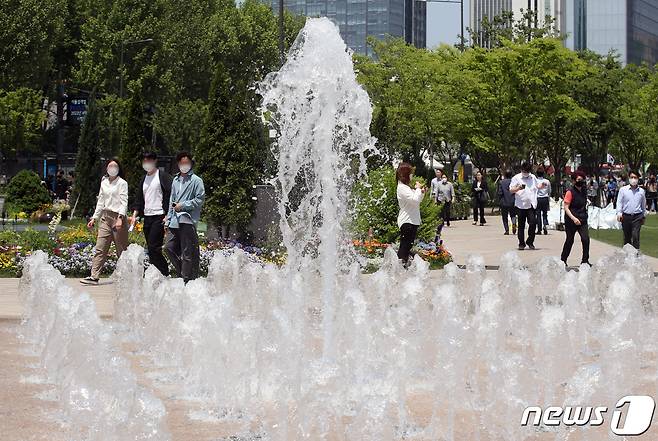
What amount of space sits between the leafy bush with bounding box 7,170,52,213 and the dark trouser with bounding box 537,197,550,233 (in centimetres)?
1380

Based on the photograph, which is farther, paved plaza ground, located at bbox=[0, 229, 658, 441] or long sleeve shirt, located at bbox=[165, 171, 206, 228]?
long sleeve shirt, located at bbox=[165, 171, 206, 228]

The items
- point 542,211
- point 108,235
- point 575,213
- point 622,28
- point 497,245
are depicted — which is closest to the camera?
point 108,235

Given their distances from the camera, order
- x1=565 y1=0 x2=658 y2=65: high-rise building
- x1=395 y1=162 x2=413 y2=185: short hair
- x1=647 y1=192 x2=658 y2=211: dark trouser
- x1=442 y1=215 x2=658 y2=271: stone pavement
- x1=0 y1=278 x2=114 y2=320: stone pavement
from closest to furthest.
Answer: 1. x1=0 y1=278 x2=114 y2=320: stone pavement
2. x1=395 y1=162 x2=413 y2=185: short hair
3. x1=442 y1=215 x2=658 y2=271: stone pavement
4. x1=647 y1=192 x2=658 y2=211: dark trouser
5. x1=565 y1=0 x2=658 y2=65: high-rise building

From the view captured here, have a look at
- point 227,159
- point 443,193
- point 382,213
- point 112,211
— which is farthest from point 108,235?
point 443,193

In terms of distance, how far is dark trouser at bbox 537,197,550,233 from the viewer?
27.9 meters

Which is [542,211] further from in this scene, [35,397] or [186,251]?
[35,397]

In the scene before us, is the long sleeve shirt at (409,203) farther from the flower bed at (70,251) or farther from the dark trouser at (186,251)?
the flower bed at (70,251)

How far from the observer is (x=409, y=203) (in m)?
14.5

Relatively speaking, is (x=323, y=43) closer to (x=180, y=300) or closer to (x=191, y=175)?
(x=191, y=175)

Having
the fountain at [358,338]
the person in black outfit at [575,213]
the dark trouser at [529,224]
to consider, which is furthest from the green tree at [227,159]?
the dark trouser at [529,224]

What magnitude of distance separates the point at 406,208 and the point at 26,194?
20.7 metres

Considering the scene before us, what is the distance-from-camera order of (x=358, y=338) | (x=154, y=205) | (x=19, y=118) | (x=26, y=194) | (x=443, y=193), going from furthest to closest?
(x=19, y=118), (x=26, y=194), (x=443, y=193), (x=154, y=205), (x=358, y=338)

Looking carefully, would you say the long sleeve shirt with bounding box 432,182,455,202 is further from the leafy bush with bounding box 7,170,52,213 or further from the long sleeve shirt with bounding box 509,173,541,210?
the leafy bush with bounding box 7,170,52,213

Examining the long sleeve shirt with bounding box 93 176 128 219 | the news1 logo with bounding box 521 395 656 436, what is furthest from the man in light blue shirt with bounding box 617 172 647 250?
the news1 logo with bounding box 521 395 656 436
